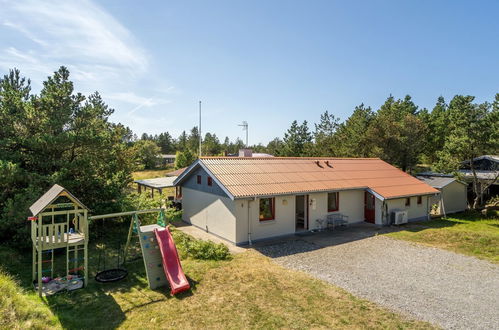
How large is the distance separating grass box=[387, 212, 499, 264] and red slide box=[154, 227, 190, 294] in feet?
38.0

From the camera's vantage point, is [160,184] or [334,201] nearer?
[334,201]

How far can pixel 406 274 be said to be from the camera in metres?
10.4

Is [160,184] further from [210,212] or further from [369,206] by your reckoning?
[369,206]

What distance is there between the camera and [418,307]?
26.2 feet

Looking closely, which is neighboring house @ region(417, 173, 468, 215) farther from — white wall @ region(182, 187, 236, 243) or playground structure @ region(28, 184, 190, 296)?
playground structure @ region(28, 184, 190, 296)

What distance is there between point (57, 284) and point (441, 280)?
12.5 m

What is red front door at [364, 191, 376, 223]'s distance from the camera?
18234 mm

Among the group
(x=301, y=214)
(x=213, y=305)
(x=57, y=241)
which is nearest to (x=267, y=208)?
(x=301, y=214)

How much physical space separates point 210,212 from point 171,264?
6314 mm

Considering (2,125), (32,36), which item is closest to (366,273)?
(32,36)

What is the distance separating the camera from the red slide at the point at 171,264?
8804mm

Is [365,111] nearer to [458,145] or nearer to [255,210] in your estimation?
[458,145]

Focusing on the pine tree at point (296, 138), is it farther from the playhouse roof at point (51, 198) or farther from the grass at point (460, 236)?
the playhouse roof at point (51, 198)

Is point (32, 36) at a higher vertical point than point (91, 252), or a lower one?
higher
